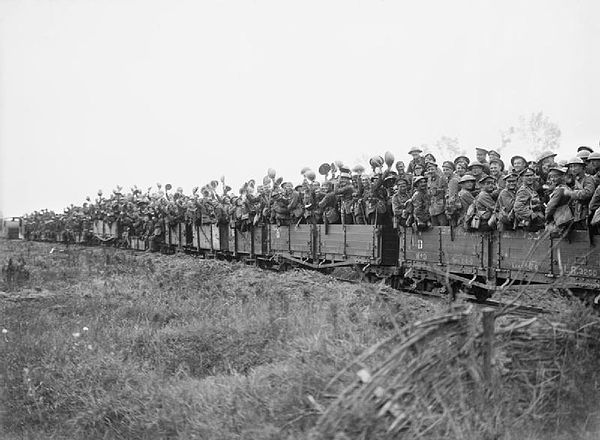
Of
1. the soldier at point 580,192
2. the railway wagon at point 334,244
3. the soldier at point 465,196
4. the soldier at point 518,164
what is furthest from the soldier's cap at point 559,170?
the railway wagon at point 334,244

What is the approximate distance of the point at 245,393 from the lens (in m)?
5.88

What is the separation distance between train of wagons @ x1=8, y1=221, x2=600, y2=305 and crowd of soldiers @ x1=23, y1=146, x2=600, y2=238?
259 mm

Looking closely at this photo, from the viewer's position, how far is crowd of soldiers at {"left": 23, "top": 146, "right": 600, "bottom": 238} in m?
9.25

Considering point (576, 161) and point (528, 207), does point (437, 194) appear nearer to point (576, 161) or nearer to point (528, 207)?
point (528, 207)

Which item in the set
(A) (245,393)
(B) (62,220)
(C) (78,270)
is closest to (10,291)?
(C) (78,270)

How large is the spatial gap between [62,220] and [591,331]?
44.5m

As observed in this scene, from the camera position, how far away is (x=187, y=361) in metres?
7.79

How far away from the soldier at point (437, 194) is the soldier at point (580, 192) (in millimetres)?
3098

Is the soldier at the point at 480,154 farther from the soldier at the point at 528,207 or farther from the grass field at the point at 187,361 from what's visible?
the grass field at the point at 187,361

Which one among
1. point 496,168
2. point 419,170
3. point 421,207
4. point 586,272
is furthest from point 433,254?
point 586,272

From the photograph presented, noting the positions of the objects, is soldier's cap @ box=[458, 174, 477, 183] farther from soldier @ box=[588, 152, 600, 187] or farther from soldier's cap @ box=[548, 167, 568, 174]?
soldier @ box=[588, 152, 600, 187]

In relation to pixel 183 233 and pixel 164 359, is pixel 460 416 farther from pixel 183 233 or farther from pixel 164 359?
pixel 183 233

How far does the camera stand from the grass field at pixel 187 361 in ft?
17.8

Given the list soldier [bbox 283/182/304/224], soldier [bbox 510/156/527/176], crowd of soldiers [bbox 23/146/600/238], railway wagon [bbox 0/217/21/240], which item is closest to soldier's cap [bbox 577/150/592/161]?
crowd of soldiers [bbox 23/146/600/238]
